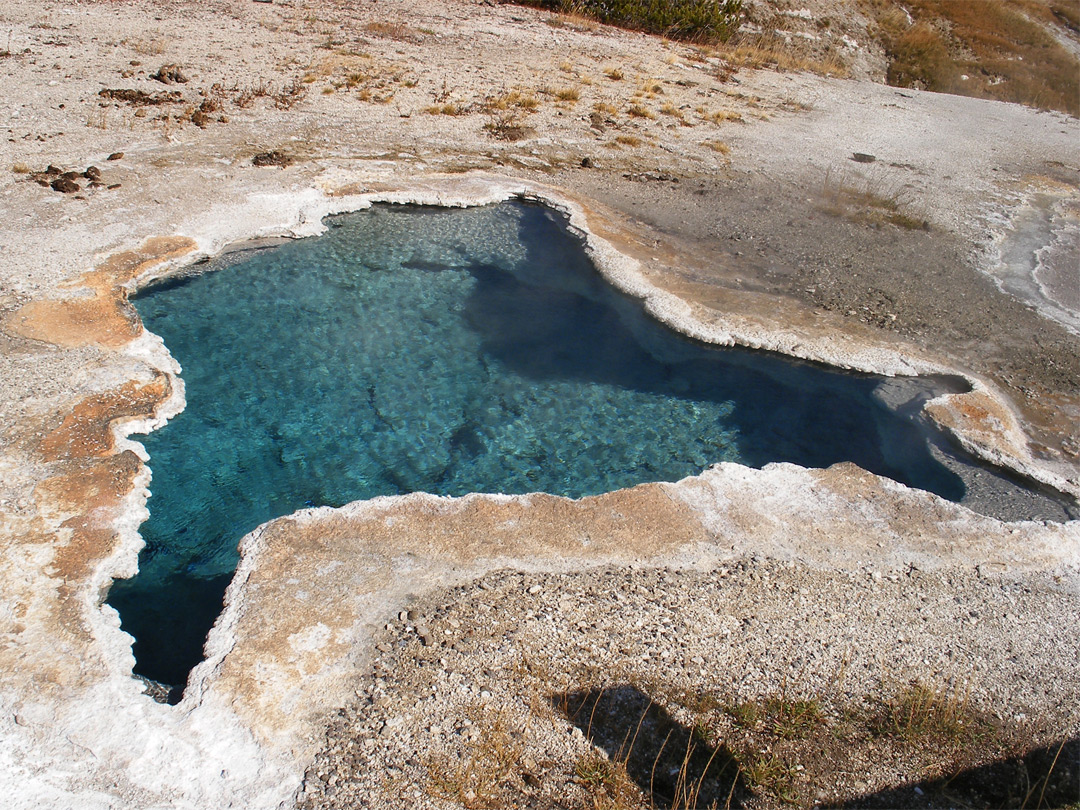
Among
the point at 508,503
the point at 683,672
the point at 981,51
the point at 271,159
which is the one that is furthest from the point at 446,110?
the point at 981,51

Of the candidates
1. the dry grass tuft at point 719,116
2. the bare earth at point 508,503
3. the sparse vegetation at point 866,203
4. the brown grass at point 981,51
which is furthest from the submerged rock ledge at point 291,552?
the brown grass at point 981,51

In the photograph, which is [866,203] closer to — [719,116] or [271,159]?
[719,116]

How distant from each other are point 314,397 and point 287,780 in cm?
390

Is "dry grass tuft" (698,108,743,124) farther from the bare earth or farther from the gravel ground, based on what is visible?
the gravel ground

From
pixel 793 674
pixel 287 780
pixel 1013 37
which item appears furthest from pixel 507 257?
pixel 1013 37

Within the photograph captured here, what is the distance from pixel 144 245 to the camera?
8227mm

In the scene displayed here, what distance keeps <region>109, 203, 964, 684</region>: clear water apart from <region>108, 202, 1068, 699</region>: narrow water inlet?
20 millimetres

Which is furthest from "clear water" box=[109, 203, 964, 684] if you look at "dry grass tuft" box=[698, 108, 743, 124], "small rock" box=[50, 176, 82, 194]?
"dry grass tuft" box=[698, 108, 743, 124]

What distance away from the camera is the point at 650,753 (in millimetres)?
4094

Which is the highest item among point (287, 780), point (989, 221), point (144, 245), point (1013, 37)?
A: point (1013, 37)

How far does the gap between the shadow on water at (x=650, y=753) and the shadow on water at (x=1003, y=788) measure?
596 millimetres

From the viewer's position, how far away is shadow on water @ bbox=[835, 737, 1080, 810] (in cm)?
396

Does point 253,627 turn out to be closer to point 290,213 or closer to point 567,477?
point 567,477

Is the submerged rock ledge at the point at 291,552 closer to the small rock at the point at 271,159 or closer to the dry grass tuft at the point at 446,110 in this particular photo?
the small rock at the point at 271,159
